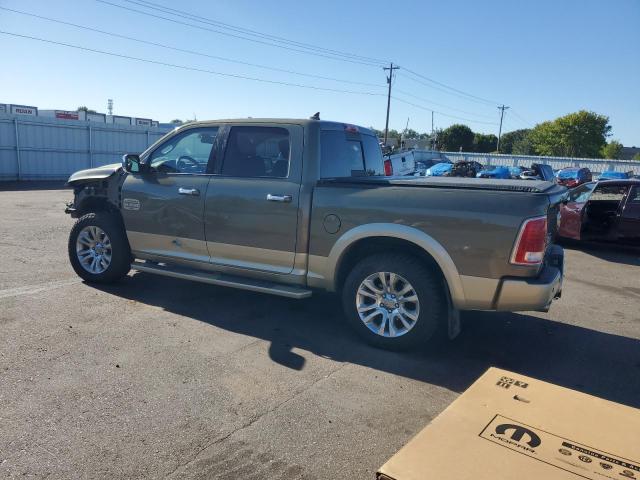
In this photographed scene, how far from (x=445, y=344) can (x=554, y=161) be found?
45.4 meters

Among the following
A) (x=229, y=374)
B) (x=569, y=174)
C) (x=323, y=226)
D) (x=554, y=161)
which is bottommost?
(x=229, y=374)

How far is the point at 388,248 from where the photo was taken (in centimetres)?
457

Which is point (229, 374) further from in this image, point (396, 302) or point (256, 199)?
point (256, 199)

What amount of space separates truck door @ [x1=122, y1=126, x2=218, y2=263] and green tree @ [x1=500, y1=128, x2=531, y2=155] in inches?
3505

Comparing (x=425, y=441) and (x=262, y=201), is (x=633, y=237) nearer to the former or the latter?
(x=262, y=201)

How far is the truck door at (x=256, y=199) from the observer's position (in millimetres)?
4855

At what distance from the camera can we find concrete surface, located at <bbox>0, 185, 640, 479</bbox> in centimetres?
288

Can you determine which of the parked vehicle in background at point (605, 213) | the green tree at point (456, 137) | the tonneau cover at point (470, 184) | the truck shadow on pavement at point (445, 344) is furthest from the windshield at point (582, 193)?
the green tree at point (456, 137)

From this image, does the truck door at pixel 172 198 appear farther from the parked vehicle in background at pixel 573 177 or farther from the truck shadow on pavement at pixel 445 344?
the parked vehicle in background at pixel 573 177

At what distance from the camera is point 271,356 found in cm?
431

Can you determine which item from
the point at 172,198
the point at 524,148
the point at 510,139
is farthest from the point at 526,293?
the point at 510,139

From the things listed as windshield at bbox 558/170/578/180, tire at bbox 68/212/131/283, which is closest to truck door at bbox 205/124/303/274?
tire at bbox 68/212/131/283

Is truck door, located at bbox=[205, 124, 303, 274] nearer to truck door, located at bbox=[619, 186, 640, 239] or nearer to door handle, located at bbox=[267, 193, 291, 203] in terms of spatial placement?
door handle, located at bbox=[267, 193, 291, 203]

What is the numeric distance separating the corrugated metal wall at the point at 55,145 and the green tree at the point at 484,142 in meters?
61.1
